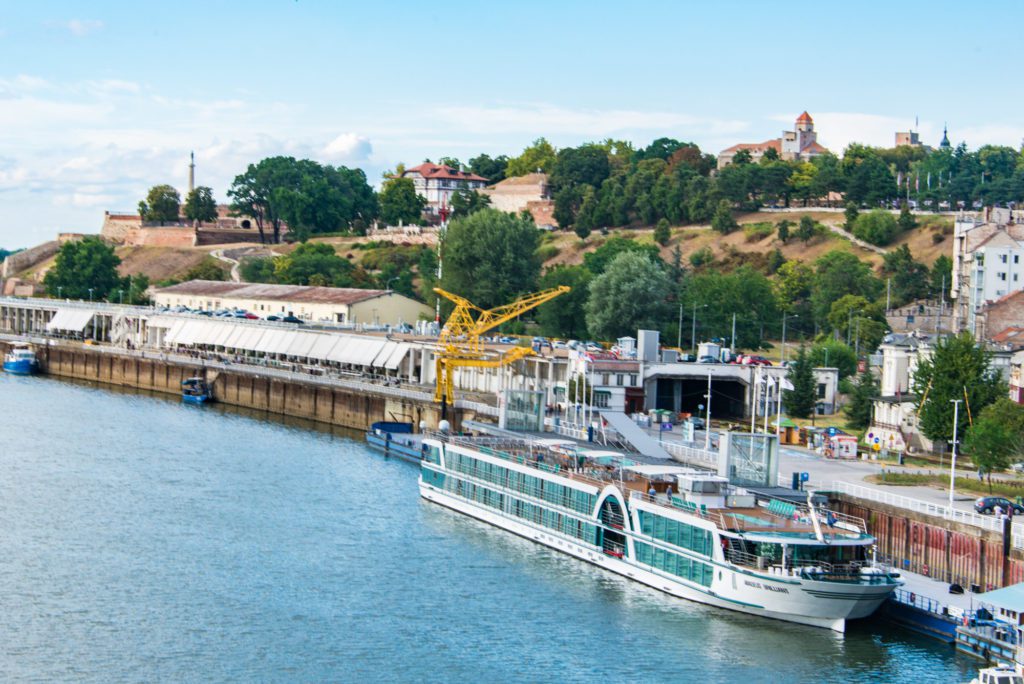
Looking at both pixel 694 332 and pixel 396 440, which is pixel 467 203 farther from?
pixel 396 440

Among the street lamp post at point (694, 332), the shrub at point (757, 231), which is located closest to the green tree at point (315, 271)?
the shrub at point (757, 231)

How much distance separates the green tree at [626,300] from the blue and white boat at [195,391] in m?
27.7

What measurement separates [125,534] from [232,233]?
14588 centimetres

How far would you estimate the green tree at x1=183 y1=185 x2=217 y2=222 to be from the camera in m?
197

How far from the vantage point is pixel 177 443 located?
80250 millimetres

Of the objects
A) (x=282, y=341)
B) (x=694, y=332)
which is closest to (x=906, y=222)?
(x=694, y=332)

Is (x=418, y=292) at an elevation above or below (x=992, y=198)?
below

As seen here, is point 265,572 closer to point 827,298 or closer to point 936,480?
point 936,480

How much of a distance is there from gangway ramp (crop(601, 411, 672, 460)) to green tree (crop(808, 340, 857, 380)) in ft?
92.9

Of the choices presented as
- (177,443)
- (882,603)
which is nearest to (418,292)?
(177,443)

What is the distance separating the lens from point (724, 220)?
154m

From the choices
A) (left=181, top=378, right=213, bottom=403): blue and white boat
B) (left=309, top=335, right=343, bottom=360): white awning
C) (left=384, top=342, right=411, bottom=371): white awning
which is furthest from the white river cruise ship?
(left=181, top=378, right=213, bottom=403): blue and white boat

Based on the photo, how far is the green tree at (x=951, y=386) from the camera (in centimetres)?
6531

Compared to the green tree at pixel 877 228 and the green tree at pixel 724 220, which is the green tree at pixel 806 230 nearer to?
the green tree at pixel 877 228
